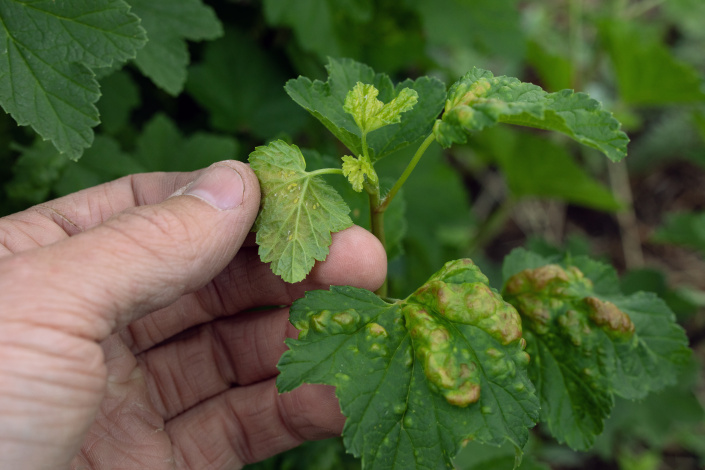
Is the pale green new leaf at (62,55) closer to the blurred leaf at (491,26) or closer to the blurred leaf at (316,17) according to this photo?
the blurred leaf at (316,17)

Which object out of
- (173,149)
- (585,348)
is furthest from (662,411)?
(173,149)

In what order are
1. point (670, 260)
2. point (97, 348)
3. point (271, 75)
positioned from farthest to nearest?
point (670, 260) < point (271, 75) < point (97, 348)

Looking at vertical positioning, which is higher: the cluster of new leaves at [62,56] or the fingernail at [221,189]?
the cluster of new leaves at [62,56]

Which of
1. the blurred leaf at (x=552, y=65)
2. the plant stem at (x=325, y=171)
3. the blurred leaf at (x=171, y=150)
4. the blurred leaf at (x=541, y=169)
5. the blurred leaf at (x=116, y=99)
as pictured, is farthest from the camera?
the blurred leaf at (x=552, y=65)

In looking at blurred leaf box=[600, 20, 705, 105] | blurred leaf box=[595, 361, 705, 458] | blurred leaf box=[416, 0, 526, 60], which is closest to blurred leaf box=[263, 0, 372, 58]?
blurred leaf box=[416, 0, 526, 60]

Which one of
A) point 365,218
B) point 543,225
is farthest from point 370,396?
point 543,225

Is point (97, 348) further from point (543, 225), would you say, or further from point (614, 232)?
point (614, 232)

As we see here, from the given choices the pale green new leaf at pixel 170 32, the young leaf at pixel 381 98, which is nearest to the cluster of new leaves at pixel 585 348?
the young leaf at pixel 381 98
